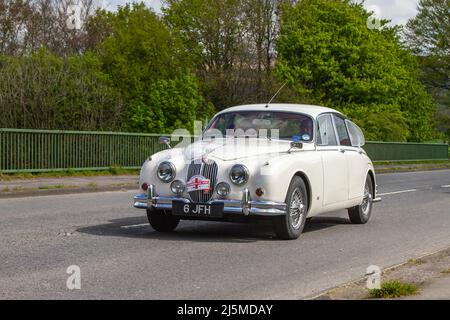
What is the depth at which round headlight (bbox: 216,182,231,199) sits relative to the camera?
10.1m

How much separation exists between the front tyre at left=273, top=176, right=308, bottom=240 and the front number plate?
79cm

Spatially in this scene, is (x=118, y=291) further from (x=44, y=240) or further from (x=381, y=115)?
(x=381, y=115)

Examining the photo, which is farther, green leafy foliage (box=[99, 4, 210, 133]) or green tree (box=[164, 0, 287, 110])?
green tree (box=[164, 0, 287, 110])

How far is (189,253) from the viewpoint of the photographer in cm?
930

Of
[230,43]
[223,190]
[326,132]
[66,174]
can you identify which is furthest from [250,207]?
[230,43]

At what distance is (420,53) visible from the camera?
7519cm

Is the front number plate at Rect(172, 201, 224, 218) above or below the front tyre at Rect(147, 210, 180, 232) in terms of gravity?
above

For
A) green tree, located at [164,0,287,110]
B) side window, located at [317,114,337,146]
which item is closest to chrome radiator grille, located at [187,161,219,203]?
side window, located at [317,114,337,146]

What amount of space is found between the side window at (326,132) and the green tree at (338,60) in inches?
1622

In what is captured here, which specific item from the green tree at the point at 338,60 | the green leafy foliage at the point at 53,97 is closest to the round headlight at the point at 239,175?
the green leafy foliage at the point at 53,97

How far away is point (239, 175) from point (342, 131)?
326cm

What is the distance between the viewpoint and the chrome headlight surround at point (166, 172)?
1044 centimetres

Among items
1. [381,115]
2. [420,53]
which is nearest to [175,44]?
[381,115]

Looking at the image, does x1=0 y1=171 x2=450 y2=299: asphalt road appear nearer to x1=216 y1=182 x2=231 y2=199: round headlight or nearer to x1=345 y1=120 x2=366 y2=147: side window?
x1=216 y1=182 x2=231 y2=199: round headlight
